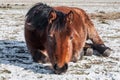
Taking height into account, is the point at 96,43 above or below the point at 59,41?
below

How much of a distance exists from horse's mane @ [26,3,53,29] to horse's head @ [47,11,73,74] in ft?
1.41

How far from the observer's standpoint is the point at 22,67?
6285 millimetres

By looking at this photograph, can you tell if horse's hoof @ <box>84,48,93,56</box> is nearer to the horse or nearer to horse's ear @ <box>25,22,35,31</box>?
the horse

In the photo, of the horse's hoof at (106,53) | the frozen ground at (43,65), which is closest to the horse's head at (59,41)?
the frozen ground at (43,65)

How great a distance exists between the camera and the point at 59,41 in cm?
539

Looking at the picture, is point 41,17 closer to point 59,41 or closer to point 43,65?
point 43,65

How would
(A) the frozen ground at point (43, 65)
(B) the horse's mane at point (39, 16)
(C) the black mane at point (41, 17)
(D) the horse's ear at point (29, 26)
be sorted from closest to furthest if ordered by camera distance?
1. (C) the black mane at point (41, 17)
2. (A) the frozen ground at point (43, 65)
3. (B) the horse's mane at point (39, 16)
4. (D) the horse's ear at point (29, 26)

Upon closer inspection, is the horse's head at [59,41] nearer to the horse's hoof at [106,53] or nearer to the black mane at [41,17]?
the black mane at [41,17]

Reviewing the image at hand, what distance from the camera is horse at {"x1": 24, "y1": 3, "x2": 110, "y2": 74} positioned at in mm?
5410

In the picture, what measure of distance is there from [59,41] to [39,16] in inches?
40.3

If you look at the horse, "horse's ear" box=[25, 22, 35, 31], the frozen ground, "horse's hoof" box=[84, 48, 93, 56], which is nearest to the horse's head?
the horse

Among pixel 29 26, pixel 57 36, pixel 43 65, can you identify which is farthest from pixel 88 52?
pixel 57 36

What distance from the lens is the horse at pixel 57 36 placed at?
5410 mm

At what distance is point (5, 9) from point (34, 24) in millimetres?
9816
